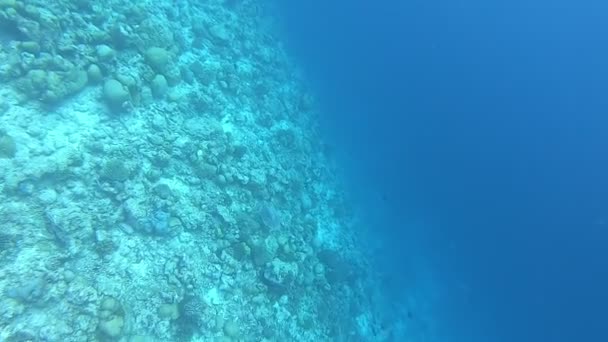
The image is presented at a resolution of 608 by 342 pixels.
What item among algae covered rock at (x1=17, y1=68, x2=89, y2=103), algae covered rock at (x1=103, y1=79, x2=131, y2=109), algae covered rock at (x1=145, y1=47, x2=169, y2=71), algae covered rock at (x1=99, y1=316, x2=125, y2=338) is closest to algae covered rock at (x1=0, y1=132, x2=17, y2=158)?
algae covered rock at (x1=17, y1=68, x2=89, y2=103)

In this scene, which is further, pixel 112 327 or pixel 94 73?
pixel 94 73

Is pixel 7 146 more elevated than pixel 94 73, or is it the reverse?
pixel 94 73

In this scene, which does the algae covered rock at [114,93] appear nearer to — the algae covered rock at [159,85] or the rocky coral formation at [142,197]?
the rocky coral formation at [142,197]

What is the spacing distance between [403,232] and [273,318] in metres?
13.2

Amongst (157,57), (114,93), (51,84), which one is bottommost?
(51,84)

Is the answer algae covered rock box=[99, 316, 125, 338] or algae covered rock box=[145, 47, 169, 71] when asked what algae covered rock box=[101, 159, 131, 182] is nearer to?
algae covered rock box=[99, 316, 125, 338]

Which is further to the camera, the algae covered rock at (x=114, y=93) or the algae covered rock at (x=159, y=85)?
the algae covered rock at (x=159, y=85)

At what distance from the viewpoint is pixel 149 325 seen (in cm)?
888

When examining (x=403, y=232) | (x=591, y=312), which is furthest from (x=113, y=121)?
(x=591, y=312)

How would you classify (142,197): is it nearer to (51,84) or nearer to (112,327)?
(112,327)

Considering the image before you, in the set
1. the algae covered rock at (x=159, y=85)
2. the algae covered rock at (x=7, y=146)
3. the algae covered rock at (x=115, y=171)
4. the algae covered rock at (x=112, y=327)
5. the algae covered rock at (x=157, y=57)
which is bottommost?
the algae covered rock at (x=112, y=327)

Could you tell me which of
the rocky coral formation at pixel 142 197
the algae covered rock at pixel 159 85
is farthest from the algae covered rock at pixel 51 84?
the algae covered rock at pixel 159 85

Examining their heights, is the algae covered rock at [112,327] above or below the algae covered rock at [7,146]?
below

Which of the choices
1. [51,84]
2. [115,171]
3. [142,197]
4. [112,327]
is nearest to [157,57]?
[51,84]
